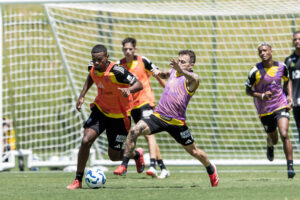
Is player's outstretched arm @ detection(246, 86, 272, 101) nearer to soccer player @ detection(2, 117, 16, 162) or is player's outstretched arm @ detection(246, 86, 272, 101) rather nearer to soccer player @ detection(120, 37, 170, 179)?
soccer player @ detection(120, 37, 170, 179)

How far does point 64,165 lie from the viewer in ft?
38.8

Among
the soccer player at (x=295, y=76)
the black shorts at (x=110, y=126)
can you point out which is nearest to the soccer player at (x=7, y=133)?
the black shorts at (x=110, y=126)

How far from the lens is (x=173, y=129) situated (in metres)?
7.51

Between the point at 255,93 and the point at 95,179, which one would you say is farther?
the point at 255,93

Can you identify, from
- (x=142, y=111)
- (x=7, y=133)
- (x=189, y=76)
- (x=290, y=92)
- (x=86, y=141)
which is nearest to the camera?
(x=189, y=76)

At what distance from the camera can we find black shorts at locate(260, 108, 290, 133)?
30.3 ft

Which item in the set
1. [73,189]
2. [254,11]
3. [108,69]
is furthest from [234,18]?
[73,189]

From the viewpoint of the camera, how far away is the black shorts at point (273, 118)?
9234 mm

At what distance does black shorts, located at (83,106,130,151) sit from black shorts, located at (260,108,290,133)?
8.03 ft

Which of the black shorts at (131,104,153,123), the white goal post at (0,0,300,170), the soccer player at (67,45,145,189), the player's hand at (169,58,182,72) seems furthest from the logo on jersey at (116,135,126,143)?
the white goal post at (0,0,300,170)

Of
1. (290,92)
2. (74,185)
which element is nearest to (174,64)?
(74,185)

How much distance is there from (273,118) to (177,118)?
246cm

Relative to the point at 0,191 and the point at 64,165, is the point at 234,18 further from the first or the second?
the point at 0,191

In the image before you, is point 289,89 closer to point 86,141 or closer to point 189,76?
point 189,76
